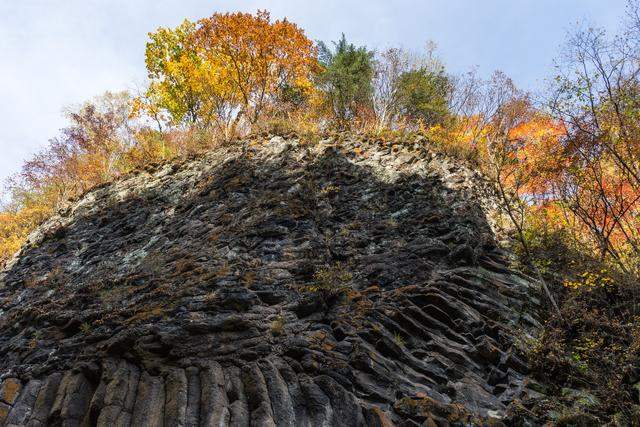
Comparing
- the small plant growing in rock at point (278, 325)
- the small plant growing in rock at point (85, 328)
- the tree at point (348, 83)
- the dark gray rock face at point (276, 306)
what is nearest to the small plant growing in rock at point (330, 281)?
the dark gray rock face at point (276, 306)

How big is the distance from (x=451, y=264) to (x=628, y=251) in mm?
5812

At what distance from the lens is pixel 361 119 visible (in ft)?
82.1

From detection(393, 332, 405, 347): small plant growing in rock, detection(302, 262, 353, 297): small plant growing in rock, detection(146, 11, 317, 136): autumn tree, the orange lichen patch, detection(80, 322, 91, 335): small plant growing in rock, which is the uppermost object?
detection(146, 11, 317, 136): autumn tree

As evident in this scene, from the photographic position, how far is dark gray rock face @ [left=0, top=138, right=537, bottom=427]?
6.40m

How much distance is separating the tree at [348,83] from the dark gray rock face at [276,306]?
459 inches

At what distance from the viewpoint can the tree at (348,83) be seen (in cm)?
2702

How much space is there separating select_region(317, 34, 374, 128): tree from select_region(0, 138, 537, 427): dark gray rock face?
11667mm

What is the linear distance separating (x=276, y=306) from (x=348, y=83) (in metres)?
22.2

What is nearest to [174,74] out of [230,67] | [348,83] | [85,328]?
[230,67]

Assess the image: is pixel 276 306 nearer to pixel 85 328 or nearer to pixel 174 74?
pixel 85 328

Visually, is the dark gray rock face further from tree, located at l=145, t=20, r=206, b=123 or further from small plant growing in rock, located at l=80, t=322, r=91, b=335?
tree, located at l=145, t=20, r=206, b=123

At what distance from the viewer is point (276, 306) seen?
28.9 ft

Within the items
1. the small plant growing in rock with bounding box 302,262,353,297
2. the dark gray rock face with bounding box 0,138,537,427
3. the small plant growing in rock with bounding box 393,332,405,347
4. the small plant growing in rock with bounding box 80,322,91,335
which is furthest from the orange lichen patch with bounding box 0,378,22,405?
the small plant growing in rock with bounding box 393,332,405,347

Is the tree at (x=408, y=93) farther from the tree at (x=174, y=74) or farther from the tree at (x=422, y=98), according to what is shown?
the tree at (x=174, y=74)
